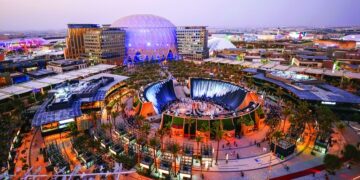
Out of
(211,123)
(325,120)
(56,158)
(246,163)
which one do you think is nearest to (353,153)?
(325,120)

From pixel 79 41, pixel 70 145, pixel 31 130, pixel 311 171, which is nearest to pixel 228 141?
pixel 311 171

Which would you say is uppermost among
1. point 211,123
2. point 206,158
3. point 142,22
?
point 142,22

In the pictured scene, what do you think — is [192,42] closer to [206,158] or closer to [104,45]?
[104,45]

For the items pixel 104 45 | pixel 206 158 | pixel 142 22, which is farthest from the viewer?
pixel 142 22

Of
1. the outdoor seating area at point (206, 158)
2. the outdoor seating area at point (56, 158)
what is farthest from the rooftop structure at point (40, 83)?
the outdoor seating area at point (206, 158)

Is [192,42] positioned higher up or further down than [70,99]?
higher up

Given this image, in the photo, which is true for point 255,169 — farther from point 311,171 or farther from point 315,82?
point 315,82

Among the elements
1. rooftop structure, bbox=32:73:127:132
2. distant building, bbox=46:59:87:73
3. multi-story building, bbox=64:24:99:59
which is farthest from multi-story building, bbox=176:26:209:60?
rooftop structure, bbox=32:73:127:132
